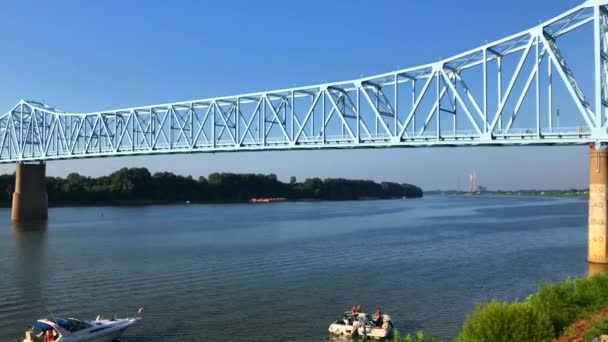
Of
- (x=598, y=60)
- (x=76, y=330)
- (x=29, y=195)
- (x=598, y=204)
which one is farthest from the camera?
(x=29, y=195)

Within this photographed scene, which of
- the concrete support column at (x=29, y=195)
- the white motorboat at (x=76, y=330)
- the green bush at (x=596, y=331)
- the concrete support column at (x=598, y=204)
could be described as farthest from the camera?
the concrete support column at (x=29, y=195)

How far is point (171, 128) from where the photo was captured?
8225 cm

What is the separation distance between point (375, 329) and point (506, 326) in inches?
357

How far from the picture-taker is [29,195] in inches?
3273

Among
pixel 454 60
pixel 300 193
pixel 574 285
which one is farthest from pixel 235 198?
pixel 574 285

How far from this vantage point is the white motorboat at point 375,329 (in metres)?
21.1

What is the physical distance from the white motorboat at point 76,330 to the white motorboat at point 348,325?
7.61 meters

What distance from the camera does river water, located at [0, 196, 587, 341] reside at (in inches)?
910

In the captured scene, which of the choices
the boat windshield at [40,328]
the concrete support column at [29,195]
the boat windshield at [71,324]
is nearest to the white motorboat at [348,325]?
the boat windshield at [71,324]

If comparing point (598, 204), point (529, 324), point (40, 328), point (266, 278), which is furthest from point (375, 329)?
point (598, 204)

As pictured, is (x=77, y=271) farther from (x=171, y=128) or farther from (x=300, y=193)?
(x=300, y=193)

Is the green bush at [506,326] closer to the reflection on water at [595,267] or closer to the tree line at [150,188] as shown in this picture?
the reflection on water at [595,267]

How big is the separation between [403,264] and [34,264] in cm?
2467

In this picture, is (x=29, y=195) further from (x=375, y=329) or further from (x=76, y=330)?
(x=375, y=329)
